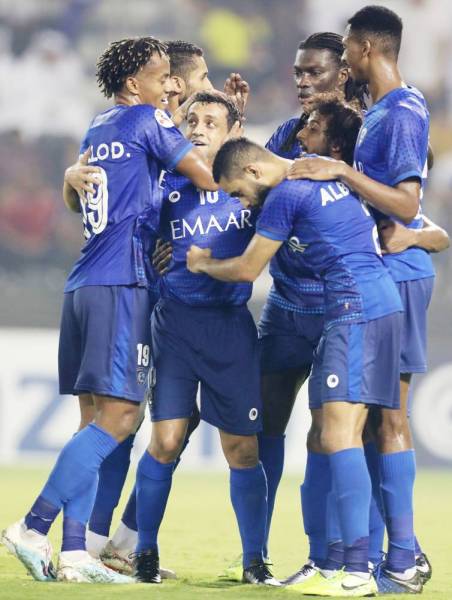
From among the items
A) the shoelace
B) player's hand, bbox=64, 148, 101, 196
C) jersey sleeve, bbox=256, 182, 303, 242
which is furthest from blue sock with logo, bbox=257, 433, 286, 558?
player's hand, bbox=64, 148, 101, 196

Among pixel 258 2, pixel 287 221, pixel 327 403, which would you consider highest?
pixel 258 2

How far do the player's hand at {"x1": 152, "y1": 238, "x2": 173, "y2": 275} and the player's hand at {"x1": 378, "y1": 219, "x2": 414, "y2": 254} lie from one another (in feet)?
2.96

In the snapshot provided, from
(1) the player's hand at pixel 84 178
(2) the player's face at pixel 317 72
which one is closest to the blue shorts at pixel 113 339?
(1) the player's hand at pixel 84 178

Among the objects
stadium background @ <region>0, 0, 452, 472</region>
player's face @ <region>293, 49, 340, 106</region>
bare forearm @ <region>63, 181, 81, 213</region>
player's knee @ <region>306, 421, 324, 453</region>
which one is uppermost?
stadium background @ <region>0, 0, 452, 472</region>

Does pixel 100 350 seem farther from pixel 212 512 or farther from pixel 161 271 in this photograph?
pixel 212 512

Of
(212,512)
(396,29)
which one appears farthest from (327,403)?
(212,512)

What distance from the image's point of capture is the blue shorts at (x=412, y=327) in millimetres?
5047

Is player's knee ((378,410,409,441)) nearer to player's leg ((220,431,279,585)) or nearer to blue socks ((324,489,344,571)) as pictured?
blue socks ((324,489,344,571))

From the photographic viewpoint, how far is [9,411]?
10414mm

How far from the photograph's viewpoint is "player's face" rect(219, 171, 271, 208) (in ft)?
15.9

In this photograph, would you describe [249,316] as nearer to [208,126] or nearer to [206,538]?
[208,126]

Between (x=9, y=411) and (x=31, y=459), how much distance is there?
1.48ft

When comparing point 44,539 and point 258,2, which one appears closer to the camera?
point 44,539

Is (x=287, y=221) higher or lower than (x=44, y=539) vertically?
higher
